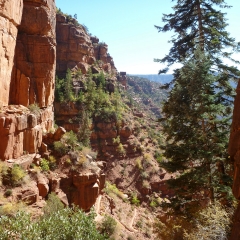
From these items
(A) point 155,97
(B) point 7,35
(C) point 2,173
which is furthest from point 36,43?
(A) point 155,97

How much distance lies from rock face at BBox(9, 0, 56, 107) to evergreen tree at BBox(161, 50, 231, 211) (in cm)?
1165

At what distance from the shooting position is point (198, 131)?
9102 millimetres

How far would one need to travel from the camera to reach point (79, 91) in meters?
37.3

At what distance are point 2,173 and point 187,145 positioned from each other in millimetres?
9412

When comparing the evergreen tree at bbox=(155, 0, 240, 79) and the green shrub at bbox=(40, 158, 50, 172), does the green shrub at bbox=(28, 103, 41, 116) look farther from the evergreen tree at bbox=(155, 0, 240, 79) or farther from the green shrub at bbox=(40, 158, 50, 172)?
the evergreen tree at bbox=(155, 0, 240, 79)

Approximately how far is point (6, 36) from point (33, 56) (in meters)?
3.78

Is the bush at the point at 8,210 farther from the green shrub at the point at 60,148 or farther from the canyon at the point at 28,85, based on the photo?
the green shrub at the point at 60,148

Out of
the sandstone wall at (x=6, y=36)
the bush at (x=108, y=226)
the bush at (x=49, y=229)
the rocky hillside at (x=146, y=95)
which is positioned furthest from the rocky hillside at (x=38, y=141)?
the rocky hillside at (x=146, y=95)

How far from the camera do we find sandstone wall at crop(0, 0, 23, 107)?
12898mm

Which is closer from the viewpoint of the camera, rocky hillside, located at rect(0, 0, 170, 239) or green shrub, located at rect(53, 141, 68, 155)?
rocky hillside, located at rect(0, 0, 170, 239)

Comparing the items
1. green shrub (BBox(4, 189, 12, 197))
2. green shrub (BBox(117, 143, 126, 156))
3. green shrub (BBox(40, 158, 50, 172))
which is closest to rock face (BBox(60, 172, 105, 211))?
green shrub (BBox(40, 158, 50, 172))

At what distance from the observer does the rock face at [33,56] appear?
16.3m

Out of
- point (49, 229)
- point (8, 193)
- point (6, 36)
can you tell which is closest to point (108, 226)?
point (8, 193)

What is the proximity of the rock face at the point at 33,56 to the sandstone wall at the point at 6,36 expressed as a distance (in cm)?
205
